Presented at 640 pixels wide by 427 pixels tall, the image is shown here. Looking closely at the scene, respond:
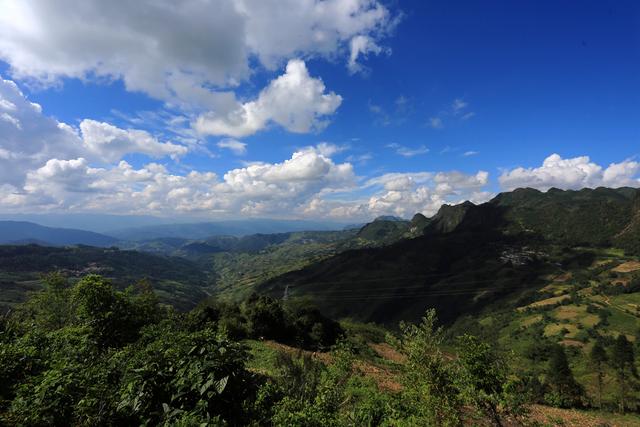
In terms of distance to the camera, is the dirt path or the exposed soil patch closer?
the dirt path

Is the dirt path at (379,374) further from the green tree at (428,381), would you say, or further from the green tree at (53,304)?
the green tree at (53,304)

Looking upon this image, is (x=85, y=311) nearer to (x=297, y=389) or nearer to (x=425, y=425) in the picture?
(x=297, y=389)

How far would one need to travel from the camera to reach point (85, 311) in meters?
20.5

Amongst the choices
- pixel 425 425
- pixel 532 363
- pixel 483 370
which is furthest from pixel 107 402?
pixel 532 363

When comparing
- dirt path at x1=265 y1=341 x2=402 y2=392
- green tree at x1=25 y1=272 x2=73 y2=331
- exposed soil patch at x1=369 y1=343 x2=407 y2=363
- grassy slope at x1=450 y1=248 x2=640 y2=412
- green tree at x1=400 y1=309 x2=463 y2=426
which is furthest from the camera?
grassy slope at x1=450 y1=248 x2=640 y2=412

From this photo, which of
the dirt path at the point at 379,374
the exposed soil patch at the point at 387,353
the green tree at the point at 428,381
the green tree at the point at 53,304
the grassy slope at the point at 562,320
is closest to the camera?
the green tree at the point at 428,381

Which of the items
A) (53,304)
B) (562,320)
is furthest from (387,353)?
(562,320)

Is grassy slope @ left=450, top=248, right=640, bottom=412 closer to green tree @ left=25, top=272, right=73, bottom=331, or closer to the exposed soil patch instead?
the exposed soil patch

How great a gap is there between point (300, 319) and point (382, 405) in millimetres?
24881

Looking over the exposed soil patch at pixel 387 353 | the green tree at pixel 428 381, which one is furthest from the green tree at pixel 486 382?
the exposed soil patch at pixel 387 353

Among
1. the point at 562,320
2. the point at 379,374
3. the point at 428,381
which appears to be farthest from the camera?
the point at 562,320

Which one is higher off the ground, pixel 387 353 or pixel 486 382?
pixel 486 382

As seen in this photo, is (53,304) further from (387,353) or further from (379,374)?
(387,353)

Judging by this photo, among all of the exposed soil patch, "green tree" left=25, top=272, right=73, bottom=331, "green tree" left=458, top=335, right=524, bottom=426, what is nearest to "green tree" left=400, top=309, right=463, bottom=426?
"green tree" left=458, top=335, right=524, bottom=426
